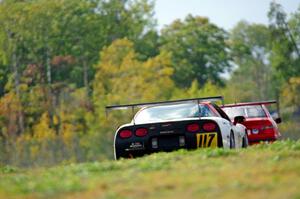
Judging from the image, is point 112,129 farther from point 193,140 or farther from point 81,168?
point 81,168

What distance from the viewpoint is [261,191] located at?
8.41m

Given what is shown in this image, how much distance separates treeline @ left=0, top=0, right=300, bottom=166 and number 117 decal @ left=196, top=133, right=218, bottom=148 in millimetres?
35436

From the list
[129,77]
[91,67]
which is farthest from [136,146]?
[91,67]

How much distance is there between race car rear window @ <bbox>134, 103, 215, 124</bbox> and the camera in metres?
16.6

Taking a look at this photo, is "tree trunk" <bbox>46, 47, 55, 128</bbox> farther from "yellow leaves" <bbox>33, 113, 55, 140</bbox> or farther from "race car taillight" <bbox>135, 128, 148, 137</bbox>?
"race car taillight" <bbox>135, 128, 148, 137</bbox>

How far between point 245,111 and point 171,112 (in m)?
6.07

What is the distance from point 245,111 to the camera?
2253cm

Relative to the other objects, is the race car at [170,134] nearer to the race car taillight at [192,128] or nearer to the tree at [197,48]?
the race car taillight at [192,128]

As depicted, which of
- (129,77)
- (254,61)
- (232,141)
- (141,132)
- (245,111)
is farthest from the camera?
(254,61)

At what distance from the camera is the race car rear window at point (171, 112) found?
54.4ft

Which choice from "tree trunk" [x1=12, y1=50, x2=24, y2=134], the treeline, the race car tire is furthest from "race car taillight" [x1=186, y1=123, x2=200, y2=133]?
"tree trunk" [x1=12, y1=50, x2=24, y2=134]

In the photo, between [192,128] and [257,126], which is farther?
[257,126]

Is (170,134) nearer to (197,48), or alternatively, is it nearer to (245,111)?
(245,111)

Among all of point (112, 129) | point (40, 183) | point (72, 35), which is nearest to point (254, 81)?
point (72, 35)
